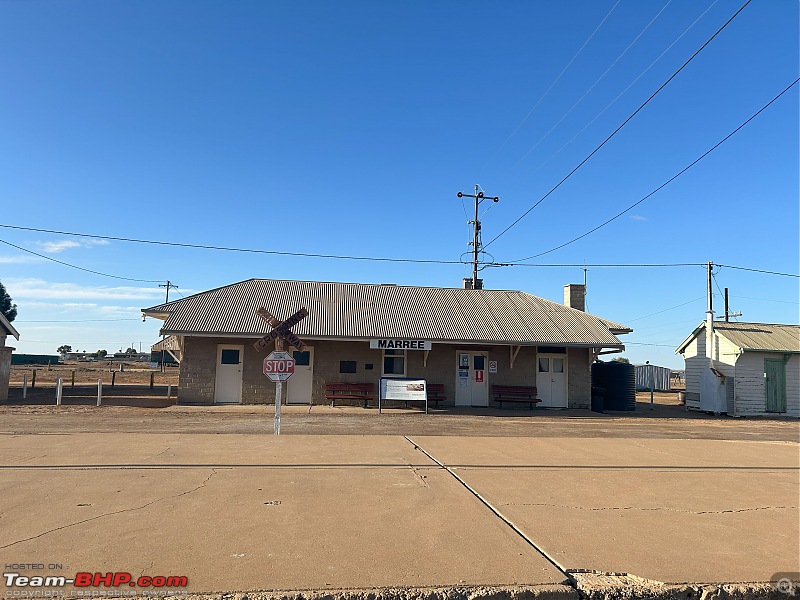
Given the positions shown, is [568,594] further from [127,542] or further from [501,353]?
[501,353]

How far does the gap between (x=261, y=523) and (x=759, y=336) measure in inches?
952

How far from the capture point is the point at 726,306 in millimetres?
44031

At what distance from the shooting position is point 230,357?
20.2 metres

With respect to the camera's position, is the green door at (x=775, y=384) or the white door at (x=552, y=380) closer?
the white door at (x=552, y=380)

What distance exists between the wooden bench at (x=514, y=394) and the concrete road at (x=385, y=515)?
1079 cm

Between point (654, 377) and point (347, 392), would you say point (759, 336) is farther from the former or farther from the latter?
point (654, 377)

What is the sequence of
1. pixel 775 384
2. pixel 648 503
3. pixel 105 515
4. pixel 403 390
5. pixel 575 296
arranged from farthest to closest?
1. pixel 575 296
2. pixel 775 384
3. pixel 403 390
4. pixel 648 503
5. pixel 105 515

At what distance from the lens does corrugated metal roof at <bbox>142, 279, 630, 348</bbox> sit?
2008cm

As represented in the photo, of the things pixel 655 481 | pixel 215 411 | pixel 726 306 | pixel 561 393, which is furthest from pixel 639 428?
pixel 726 306

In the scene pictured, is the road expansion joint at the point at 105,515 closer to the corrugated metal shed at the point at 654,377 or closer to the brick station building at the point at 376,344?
the brick station building at the point at 376,344

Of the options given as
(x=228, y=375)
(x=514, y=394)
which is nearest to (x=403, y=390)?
(x=514, y=394)

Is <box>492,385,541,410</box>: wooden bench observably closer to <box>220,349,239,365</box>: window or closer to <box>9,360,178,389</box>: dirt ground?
<box>220,349,239,365</box>: window

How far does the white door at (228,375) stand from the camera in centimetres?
2004

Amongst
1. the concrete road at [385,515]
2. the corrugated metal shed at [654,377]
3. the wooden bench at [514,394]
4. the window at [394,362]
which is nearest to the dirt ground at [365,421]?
the wooden bench at [514,394]
